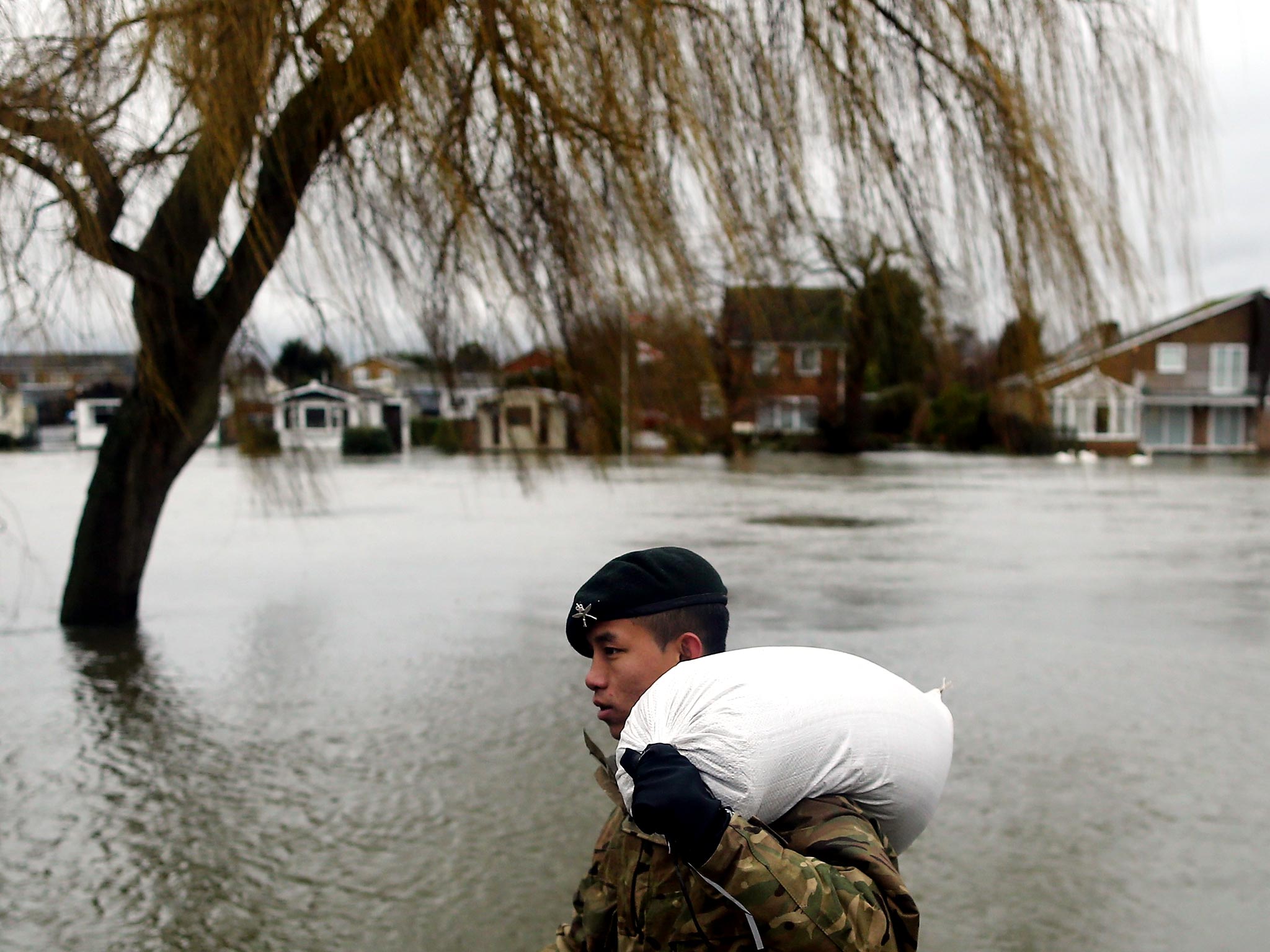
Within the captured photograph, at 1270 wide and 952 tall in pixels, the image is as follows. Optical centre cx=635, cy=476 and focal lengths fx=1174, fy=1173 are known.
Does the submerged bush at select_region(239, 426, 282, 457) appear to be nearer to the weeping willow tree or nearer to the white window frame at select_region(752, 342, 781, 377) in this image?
the weeping willow tree

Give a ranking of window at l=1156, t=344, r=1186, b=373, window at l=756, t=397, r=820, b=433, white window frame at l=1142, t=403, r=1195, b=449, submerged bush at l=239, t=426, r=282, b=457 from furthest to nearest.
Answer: white window frame at l=1142, t=403, r=1195, b=449
window at l=1156, t=344, r=1186, b=373
window at l=756, t=397, r=820, b=433
submerged bush at l=239, t=426, r=282, b=457

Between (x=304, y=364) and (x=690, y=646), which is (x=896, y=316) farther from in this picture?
(x=690, y=646)

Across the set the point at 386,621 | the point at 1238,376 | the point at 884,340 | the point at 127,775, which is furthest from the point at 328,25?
the point at 1238,376

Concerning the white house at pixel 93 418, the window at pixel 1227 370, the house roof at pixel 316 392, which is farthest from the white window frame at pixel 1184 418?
the house roof at pixel 316 392

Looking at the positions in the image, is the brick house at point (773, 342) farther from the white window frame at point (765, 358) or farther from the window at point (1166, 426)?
the window at point (1166, 426)

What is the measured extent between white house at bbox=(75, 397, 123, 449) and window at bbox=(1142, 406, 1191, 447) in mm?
32075

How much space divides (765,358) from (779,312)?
13.5 inches

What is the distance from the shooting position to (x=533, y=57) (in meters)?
2.93

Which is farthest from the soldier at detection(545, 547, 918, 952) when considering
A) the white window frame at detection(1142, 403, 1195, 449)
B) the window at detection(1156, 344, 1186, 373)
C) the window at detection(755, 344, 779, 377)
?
the white window frame at detection(1142, 403, 1195, 449)

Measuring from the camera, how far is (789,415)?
7.57 meters

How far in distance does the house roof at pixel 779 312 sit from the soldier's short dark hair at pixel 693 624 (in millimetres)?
2087

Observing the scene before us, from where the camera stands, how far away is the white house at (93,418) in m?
5.79

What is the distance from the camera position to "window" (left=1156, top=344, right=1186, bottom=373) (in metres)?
31.7

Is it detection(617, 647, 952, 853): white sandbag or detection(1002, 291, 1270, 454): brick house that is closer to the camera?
detection(617, 647, 952, 853): white sandbag
